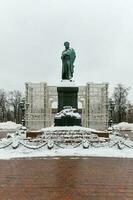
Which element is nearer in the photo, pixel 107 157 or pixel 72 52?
pixel 107 157

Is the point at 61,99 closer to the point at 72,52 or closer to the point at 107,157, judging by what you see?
the point at 72,52

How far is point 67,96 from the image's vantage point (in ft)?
86.8

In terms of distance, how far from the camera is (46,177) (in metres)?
10.9

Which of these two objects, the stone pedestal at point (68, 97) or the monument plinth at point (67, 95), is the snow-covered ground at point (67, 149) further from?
the monument plinth at point (67, 95)

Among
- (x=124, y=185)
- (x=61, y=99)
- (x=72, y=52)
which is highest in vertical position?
(x=72, y=52)

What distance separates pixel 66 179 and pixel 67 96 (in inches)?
629

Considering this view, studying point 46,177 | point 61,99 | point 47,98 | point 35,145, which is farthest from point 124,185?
point 47,98

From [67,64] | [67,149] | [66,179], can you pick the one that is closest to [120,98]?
[67,64]

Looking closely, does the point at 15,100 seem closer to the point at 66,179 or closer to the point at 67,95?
the point at 67,95

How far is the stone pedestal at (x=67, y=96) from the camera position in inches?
1037

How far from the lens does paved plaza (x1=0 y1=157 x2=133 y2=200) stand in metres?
8.61

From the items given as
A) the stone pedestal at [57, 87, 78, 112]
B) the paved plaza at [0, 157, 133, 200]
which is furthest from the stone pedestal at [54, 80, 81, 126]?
the paved plaza at [0, 157, 133, 200]

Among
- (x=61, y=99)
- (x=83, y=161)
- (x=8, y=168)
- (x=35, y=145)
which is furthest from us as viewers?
(x=61, y=99)

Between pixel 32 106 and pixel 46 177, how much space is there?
4069 cm
